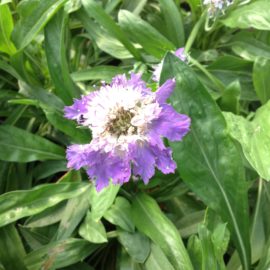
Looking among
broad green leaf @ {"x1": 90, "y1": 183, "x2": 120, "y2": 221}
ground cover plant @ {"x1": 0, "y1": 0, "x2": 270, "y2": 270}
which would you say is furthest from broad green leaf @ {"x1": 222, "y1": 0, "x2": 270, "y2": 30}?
broad green leaf @ {"x1": 90, "y1": 183, "x2": 120, "y2": 221}

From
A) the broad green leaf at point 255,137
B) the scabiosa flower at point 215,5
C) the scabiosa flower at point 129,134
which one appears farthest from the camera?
the scabiosa flower at point 215,5

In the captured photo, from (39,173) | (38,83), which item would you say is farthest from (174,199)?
(38,83)

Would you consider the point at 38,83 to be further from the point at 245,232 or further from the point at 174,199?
the point at 245,232

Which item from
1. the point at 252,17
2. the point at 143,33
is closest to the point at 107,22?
the point at 143,33

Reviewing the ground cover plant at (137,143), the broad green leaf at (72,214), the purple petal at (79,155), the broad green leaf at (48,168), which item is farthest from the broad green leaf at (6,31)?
the purple petal at (79,155)

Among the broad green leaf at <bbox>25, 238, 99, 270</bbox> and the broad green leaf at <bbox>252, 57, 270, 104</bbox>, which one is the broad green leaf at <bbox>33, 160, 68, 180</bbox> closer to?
the broad green leaf at <bbox>25, 238, 99, 270</bbox>

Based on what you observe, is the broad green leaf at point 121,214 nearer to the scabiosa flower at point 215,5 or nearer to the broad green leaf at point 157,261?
the broad green leaf at point 157,261
